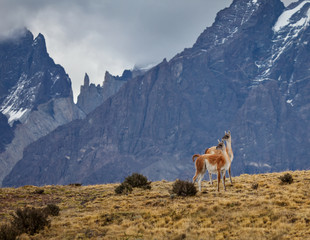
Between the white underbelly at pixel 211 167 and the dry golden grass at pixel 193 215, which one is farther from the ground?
the white underbelly at pixel 211 167

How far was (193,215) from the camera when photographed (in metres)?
16.7

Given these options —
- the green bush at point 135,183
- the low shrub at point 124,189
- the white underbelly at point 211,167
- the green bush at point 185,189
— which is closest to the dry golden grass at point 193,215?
the green bush at point 185,189

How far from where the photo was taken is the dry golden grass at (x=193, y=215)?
48.1 ft

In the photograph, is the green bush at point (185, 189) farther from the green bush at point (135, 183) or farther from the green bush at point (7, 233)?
the green bush at point (7, 233)

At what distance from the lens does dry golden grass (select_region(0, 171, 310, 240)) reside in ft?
48.1

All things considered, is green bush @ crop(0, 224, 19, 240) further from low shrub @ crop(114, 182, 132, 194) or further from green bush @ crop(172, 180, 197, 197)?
low shrub @ crop(114, 182, 132, 194)

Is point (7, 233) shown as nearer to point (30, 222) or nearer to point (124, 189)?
point (30, 222)

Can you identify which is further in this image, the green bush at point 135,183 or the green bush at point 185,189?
the green bush at point 135,183

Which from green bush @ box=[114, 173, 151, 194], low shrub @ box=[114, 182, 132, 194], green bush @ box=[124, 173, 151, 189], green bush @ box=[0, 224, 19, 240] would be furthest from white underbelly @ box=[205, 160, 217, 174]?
green bush @ box=[0, 224, 19, 240]

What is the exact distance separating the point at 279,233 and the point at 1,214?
13911mm

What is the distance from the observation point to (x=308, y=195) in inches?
739

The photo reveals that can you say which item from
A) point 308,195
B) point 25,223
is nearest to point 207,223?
point 308,195

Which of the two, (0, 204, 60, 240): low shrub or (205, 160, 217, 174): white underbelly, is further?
(205, 160, 217, 174): white underbelly

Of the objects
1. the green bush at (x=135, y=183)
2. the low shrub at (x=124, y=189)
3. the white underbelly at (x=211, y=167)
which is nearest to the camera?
the white underbelly at (x=211, y=167)
